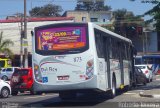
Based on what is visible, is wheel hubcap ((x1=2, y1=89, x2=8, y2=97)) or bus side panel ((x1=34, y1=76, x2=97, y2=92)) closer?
bus side panel ((x1=34, y1=76, x2=97, y2=92))

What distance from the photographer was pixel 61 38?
20547mm

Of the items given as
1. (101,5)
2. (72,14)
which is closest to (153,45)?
(72,14)

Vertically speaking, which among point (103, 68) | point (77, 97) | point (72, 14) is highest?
point (72, 14)

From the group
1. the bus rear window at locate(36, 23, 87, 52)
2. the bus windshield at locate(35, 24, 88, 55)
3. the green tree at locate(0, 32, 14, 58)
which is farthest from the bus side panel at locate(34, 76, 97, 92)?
the green tree at locate(0, 32, 14, 58)

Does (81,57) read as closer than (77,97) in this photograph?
Yes


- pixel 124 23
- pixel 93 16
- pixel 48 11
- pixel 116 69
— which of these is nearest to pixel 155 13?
pixel 116 69

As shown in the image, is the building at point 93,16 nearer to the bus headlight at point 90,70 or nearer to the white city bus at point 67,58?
the white city bus at point 67,58

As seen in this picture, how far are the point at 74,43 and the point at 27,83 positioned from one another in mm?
11337

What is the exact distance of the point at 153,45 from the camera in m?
89.9

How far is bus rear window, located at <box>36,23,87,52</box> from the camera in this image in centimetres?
2038

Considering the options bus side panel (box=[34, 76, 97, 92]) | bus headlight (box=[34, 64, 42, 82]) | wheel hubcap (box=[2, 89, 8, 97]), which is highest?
bus headlight (box=[34, 64, 42, 82])

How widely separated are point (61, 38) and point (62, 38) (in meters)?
0.05

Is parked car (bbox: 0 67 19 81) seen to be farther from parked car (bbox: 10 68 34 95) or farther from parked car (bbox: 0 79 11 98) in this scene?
parked car (bbox: 0 79 11 98)

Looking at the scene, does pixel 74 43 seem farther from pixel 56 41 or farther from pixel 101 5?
pixel 101 5
